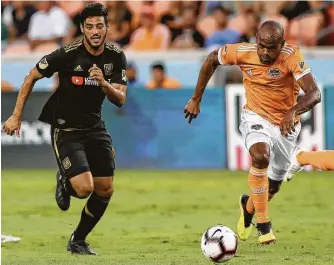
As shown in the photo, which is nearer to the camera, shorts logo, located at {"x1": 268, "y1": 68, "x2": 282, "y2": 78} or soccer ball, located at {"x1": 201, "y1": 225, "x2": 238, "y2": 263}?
soccer ball, located at {"x1": 201, "y1": 225, "x2": 238, "y2": 263}

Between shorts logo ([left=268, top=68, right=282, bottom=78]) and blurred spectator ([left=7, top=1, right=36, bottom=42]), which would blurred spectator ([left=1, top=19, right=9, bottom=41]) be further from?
shorts logo ([left=268, top=68, right=282, bottom=78])

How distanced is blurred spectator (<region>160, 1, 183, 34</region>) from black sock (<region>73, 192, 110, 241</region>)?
1160cm

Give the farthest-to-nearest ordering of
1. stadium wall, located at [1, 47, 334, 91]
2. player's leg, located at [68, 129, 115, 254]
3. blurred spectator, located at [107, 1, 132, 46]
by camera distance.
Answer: blurred spectator, located at [107, 1, 132, 46]
stadium wall, located at [1, 47, 334, 91]
player's leg, located at [68, 129, 115, 254]

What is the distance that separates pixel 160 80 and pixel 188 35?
67.9 inches

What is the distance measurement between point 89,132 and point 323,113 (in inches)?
394

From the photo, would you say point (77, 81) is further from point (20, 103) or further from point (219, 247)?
point (219, 247)

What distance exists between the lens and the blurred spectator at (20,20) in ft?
73.2

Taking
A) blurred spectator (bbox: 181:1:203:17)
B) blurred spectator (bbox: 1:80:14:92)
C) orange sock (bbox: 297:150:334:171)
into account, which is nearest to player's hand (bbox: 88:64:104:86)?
orange sock (bbox: 297:150:334:171)

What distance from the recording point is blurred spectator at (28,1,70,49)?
21.9 m

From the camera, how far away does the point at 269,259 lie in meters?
9.09

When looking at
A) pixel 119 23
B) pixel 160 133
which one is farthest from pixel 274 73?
pixel 119 23

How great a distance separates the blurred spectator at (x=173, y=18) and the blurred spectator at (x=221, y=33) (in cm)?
88

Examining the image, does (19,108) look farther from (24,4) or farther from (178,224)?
(24,4)

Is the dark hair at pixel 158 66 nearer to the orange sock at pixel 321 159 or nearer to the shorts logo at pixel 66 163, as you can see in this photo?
the orange sock at pixel 321 159
